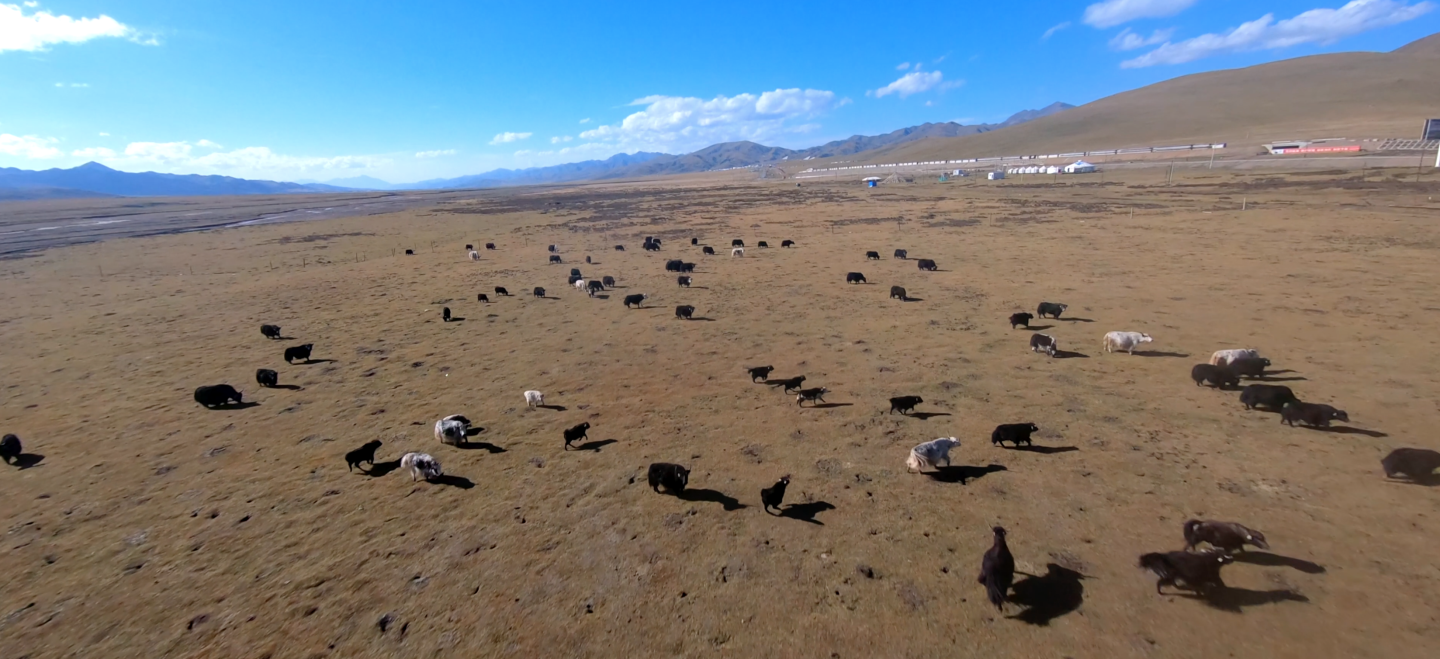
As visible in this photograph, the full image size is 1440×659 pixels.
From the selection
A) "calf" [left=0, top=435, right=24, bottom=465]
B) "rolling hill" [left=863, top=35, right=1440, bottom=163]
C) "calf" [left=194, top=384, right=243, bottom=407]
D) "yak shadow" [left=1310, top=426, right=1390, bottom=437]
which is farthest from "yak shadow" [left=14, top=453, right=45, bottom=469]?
"rolling hill" [left=863, top=35, right=1440, bottom=163]

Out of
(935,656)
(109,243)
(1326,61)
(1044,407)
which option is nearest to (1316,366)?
(1044,407)

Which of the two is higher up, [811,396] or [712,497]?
A: [811,396]

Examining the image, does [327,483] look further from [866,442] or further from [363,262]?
[363,262]

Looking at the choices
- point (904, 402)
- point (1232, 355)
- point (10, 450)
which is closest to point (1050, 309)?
point (1232, 355)

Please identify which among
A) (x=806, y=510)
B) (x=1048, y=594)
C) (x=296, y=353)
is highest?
(x=296, y=353)

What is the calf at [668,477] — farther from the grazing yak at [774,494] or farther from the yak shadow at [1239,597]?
the yak shadow at [1239,597]

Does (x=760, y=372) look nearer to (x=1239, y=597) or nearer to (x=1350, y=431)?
(x=1239, y=597)

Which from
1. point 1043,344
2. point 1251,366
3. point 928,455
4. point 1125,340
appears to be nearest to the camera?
point 928,455
